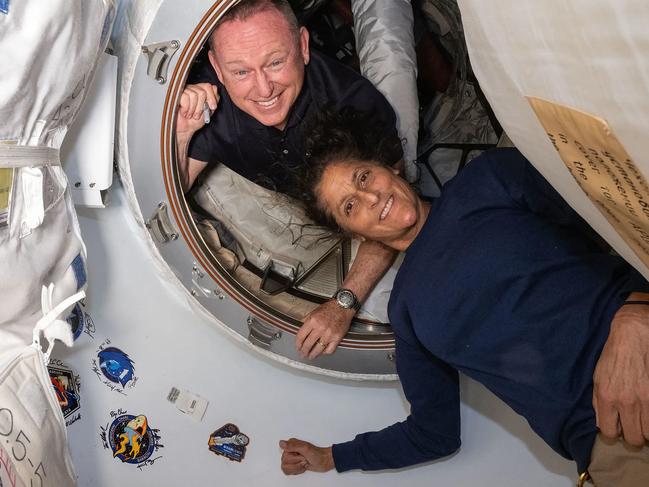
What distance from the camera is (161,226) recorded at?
115 centimetres

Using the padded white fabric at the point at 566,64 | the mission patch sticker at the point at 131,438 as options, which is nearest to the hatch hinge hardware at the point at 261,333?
the mission patch sticker at the point at 131,438

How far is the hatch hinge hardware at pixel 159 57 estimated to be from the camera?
1.00 m

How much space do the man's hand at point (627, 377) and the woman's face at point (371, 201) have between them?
1.26ft

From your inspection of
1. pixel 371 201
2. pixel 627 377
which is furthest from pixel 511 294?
pixel 371 201

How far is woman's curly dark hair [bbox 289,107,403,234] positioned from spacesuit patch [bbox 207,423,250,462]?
1.51ft

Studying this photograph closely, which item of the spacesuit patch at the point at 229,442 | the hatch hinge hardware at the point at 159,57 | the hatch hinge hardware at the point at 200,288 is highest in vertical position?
the hatch hinge hardware at the point at 159,57

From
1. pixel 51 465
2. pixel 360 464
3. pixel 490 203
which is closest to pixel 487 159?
pixel 490 203

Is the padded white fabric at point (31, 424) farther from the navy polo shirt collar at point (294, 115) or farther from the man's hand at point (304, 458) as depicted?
the navy polo shirt collar at point (294, 115)

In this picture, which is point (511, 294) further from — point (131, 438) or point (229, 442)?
point (131, 438)

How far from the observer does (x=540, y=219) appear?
1.02 metres

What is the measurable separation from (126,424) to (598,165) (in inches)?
39.8

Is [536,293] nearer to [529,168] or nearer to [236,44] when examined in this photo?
[529,168]

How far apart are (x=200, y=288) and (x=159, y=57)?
1.41ft

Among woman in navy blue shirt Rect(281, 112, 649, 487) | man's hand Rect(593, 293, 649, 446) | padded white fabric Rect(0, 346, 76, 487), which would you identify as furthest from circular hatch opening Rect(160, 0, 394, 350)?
man's hand Rect(593, 293, 649, 446)
